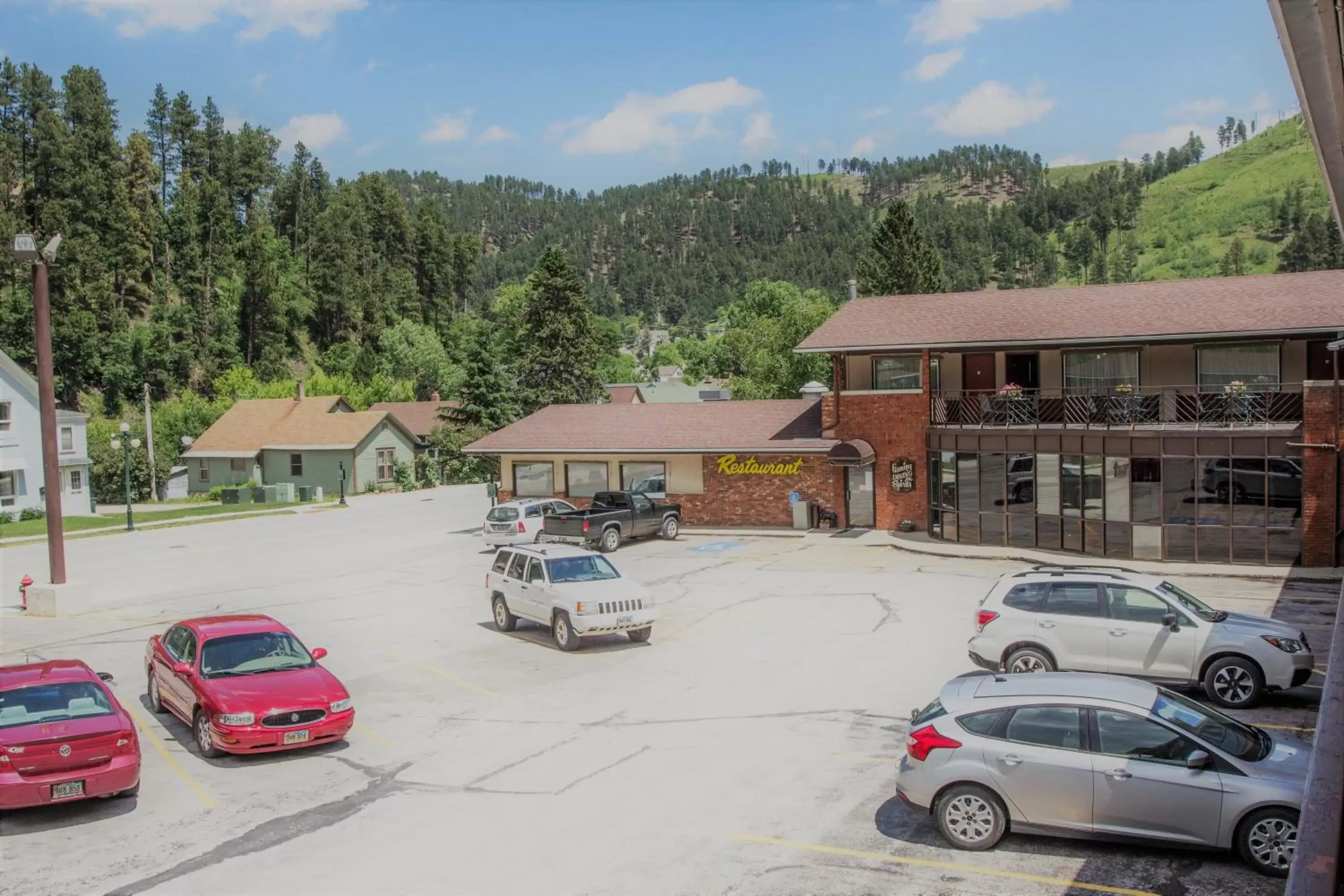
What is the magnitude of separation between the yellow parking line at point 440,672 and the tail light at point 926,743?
26.5 ft

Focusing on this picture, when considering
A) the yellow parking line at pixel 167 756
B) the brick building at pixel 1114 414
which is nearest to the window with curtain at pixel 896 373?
the brick building at pixel 1114 414

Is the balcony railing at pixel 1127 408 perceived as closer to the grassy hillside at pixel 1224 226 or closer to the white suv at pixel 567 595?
the white suv at pixel 567 595

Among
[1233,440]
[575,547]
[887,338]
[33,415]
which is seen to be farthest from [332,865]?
[33,415]

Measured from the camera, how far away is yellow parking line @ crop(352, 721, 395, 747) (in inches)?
570

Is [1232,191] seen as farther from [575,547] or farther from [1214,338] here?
[575,547]

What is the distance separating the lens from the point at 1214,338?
95.9 ft

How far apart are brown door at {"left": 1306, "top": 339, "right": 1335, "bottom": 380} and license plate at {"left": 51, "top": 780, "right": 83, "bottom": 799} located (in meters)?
30.0

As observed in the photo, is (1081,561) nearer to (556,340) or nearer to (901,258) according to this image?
(556,340)

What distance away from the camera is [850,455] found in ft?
113

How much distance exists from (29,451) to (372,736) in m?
50.1

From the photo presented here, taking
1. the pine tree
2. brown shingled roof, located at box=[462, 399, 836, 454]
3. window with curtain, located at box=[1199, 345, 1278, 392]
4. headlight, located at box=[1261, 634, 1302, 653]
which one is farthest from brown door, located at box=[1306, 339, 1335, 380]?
the pine tree

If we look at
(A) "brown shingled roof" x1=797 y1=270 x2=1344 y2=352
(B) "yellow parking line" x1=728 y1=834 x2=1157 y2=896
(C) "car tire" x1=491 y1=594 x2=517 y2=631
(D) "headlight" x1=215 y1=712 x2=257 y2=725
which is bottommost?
(B) "yellow parking line" x1=728 y1=834 x2=1157 y2=896

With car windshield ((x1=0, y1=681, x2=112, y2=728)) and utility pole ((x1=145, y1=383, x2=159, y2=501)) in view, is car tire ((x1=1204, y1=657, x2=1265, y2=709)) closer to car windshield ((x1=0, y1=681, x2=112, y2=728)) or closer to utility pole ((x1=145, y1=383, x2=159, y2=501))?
car windshield ((x1=0, y1=681, x2=112, y2=728))

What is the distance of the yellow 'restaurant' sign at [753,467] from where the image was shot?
3700 cm
